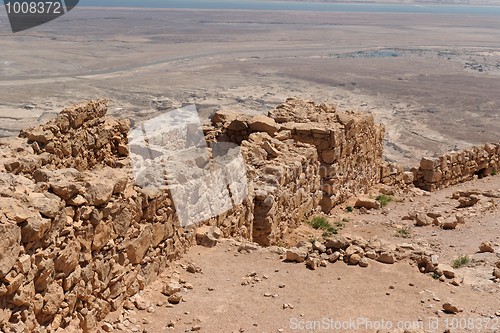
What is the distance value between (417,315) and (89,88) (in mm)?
41573

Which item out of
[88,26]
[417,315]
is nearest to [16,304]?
[417,315]

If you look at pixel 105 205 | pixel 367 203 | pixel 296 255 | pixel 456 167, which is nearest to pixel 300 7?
pixel 456 167

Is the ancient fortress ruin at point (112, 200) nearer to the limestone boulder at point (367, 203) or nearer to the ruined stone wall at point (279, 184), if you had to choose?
the ruined stone wall at point (279, 184)

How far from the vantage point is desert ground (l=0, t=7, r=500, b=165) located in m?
37.9

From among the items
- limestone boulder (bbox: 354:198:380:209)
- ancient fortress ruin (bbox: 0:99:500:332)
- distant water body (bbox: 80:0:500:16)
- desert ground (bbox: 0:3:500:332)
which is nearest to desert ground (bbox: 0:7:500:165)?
desert ground (bbox: 0:3:500:332)

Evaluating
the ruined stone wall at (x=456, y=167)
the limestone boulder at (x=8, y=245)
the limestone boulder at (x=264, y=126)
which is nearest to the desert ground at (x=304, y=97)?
the ruined stone wall at (x=456, y=167)

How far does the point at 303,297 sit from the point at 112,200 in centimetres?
244

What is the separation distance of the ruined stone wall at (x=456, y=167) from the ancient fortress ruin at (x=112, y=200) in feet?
6.35

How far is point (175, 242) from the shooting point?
288 inches

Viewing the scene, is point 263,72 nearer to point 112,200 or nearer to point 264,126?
point 264,126

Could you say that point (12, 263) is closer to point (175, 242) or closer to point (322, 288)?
point (175, 242)

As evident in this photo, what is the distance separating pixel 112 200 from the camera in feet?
19.7

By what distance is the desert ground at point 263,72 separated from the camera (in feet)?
124

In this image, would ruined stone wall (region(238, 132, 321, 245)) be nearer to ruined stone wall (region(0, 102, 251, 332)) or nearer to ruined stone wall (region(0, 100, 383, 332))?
ruined stone wall (region(0, 100, 383, 332))
